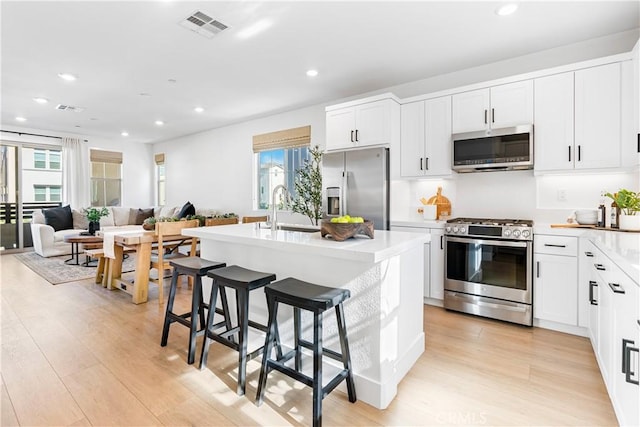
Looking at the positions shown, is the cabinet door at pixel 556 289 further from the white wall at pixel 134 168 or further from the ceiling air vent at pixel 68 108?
the white wall at pixel 134 168

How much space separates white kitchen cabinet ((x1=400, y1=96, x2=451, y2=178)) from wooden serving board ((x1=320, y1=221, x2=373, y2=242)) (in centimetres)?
188

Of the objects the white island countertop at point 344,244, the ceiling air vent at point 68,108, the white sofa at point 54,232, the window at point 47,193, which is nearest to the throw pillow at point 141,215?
the white sofa at point 54,232

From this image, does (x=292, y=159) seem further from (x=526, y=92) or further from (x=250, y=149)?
(x=526, y=92)

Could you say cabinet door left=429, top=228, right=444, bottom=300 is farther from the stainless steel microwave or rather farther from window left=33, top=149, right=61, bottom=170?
window left=33, top=149, right=61, bottom=170

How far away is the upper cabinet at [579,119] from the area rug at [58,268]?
563cm

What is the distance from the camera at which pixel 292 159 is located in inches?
222

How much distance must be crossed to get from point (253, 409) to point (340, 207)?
2610 millimetres

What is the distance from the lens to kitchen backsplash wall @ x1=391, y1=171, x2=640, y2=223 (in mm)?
3033

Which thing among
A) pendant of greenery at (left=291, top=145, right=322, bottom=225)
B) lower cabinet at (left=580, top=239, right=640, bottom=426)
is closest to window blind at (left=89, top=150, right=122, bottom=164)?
pendant of greenery at (left=291, top=145, right=322, bottom=225)

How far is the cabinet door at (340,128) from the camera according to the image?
4.03 metres

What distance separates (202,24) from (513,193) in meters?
3.38

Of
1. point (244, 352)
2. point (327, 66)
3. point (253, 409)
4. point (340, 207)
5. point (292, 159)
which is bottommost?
point (253, 409)

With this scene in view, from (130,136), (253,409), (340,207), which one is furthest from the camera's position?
(130,136)

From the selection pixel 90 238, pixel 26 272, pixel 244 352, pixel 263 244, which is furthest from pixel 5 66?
pixel 244 352
